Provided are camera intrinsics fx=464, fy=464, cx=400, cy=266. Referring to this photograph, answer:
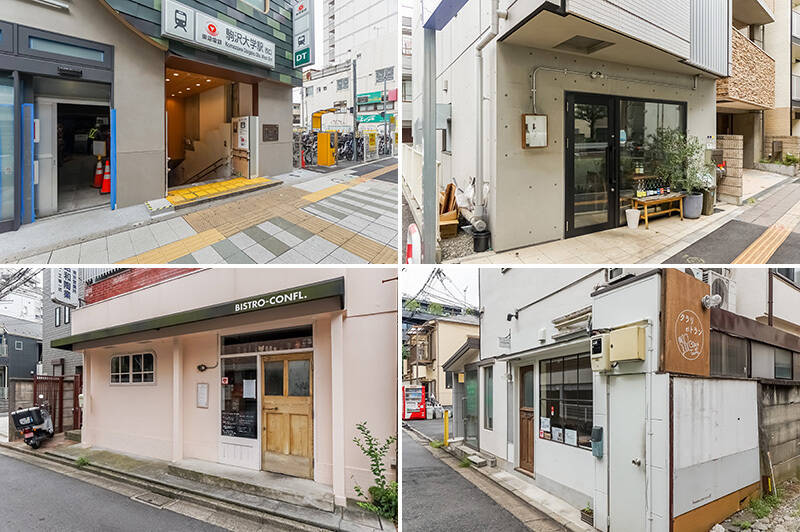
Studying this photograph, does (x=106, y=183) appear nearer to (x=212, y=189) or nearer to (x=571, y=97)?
(x=212, y=189)

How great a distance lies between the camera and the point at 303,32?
43.0ft

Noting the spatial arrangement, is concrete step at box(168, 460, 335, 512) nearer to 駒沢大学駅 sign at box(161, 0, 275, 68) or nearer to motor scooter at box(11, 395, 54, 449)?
motor scooter at box(11, 395, 54, 449)

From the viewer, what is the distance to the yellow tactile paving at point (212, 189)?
9.95 metres

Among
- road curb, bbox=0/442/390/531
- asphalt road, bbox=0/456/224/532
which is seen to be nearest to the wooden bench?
road curb, bbox=0/442/390/531

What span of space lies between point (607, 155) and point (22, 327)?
57.7 feet

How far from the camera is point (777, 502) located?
6141 mm

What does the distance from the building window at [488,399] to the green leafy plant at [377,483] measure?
16.5ft

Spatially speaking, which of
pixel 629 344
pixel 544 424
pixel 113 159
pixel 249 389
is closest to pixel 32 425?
pixel 113 159

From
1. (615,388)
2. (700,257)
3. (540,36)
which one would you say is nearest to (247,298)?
(615,388)

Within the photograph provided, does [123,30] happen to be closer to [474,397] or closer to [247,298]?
[247,298]

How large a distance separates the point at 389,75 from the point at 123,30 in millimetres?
21769

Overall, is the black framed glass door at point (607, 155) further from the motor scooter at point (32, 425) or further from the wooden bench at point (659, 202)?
the motor scooter at point (32, 425)

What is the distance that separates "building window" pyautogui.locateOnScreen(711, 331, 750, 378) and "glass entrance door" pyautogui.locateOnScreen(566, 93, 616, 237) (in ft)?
11.3

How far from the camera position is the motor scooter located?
10383 millimetres
